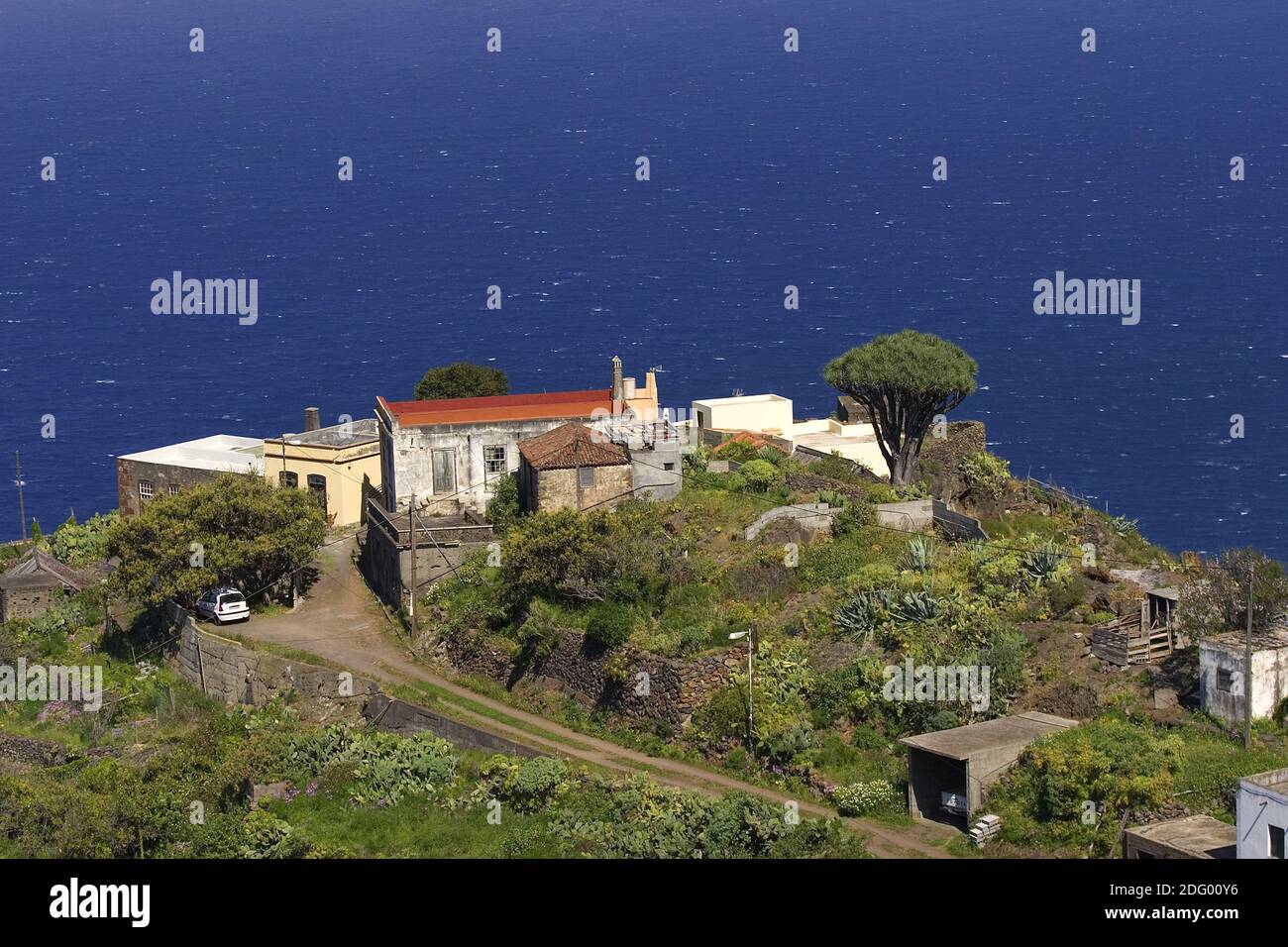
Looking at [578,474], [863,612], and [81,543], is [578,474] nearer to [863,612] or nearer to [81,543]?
[863,612]

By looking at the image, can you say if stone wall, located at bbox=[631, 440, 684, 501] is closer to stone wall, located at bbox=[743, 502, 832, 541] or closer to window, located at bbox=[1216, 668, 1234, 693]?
stone wall, located at bbox=[743, 502, 832, 541]

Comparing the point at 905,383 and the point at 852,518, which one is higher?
the point at 905,383

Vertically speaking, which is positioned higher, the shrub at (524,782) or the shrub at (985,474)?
the shrub at (985,474)

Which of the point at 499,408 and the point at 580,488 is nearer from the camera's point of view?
the point at 580,488

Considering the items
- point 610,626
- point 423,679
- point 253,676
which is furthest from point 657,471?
point 253,676

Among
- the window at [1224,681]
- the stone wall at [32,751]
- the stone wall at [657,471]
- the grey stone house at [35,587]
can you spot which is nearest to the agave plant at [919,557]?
the stone wall at [657,471]

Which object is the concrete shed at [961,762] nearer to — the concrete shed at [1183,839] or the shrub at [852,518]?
the concrete shed at [1183,839]

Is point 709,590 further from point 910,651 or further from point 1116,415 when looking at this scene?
point 1116,415
